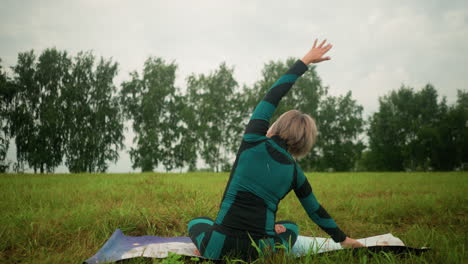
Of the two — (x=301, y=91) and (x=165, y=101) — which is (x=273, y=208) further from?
(x=301, y=91)

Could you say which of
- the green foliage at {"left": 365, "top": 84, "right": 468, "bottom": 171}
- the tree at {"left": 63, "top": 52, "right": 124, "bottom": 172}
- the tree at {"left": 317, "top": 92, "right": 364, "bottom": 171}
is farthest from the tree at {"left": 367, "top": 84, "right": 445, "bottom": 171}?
the tree at {"left": 63, "top": 52, "right": 124, "bottom": 172}

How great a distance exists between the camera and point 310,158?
39688 millimetres

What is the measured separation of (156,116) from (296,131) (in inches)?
Answer: 1293

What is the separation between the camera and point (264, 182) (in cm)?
258

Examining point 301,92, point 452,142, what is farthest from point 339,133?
point 452,142

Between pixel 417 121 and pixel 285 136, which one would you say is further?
pixel 417 121

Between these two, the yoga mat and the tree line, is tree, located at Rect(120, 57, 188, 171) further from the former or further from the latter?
the yoga mat

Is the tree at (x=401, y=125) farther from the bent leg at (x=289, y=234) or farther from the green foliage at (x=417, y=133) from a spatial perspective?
the bent leg at (x=289, y=234)

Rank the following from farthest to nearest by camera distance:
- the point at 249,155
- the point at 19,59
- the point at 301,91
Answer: the point at 301,91 → the point at 19,59 → the point at 249,155

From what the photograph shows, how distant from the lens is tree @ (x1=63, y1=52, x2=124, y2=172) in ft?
100.0

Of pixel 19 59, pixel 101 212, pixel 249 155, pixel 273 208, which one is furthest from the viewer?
pixel 19 59

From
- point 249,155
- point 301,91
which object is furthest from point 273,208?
point 301,91

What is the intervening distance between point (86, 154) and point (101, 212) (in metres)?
29.2

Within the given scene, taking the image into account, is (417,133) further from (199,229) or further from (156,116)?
(199,229)
